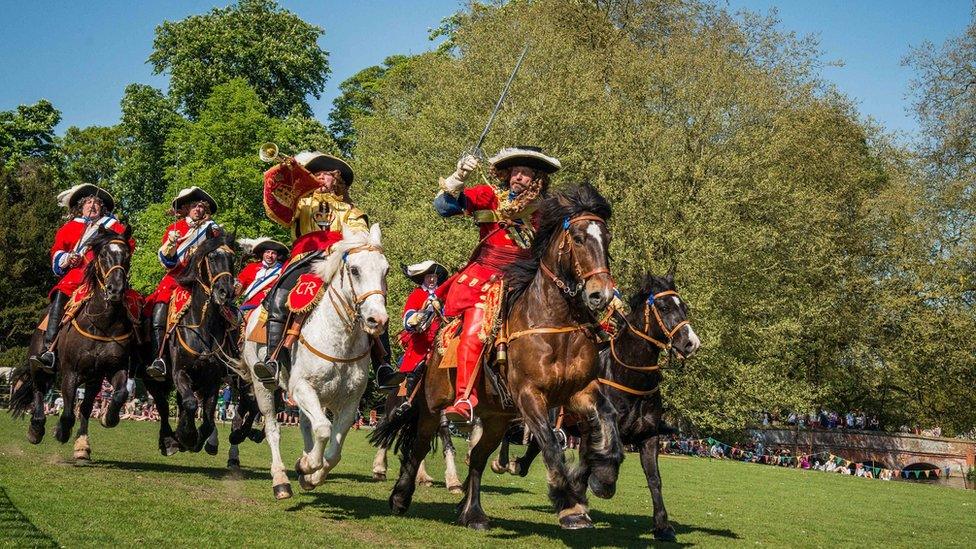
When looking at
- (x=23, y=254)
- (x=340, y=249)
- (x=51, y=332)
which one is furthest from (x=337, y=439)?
(x=23, y=254)

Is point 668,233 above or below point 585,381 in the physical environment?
above

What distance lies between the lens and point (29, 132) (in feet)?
247

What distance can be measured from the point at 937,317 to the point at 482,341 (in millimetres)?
47083

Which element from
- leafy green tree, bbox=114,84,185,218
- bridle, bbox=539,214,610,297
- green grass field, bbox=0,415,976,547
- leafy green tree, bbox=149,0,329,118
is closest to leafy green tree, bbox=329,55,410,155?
leafy green tree, bbox=149,0,329,118

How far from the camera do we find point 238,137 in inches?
2205

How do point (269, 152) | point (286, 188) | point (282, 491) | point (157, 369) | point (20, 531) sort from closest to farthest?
point (20, 531)
point (269, 152)
point (282, 491)
point (286, 188)
point (157, 369)

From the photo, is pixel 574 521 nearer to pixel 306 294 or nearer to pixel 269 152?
pixel 306 294

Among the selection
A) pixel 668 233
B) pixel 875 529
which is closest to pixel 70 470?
pixel 875 529

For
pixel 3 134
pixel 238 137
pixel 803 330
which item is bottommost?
pixel 803 330

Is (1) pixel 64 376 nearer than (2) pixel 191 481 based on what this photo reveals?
No

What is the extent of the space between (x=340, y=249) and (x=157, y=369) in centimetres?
584

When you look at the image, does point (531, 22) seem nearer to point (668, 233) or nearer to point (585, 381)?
point (668, 233)

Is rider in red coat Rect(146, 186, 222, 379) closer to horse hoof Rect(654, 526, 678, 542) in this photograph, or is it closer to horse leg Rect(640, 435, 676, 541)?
horse leg Rect(640, 435, 676, 541)

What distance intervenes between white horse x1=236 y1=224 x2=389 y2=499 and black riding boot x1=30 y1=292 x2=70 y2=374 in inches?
244
